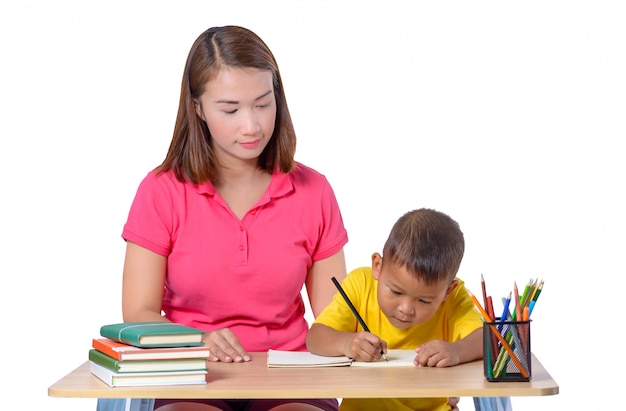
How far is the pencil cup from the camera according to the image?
7.27 ft

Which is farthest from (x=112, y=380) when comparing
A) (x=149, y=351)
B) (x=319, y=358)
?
(x=319, y=358)

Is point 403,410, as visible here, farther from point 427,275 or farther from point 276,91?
point 276,91

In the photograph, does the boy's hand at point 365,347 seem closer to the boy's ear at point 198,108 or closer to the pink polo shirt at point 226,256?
the pink polo shirt at point 226,256

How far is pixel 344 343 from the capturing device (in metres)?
2.50

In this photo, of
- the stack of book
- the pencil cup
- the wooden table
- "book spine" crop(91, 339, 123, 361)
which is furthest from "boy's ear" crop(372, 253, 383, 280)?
"book spine" crop(91, 339, 123, 361)

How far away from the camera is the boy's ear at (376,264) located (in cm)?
255

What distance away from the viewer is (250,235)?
9.58 feet

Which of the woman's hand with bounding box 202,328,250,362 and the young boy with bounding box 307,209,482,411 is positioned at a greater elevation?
the young boy with bounding box 307,209,482,411

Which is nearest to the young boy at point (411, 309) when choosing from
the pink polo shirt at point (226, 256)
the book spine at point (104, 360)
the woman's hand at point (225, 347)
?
the woman's hand at point (225, 347)

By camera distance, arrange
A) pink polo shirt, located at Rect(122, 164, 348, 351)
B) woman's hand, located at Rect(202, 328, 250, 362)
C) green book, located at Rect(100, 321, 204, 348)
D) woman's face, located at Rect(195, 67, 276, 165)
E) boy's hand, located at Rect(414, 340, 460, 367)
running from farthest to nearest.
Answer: pink polo shirt, located at Rect(122, 164, 348, 351) → woman's face, located at Rect(195, 67, 276, 165) → woman's hand, located at Rect(202, 328, 250, 362) → boy's hand, located at Rect(414, 340, 460, 367) → green book, located at Rect(100, 321, 204, 348)

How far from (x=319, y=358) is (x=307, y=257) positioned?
1.71 feet

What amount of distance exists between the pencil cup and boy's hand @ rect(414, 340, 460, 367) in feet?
0.60

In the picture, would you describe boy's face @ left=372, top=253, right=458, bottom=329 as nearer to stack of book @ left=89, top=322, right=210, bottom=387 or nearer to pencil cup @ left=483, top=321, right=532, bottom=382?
pencil cup @ left=483, top=321, right=532, bottom=382

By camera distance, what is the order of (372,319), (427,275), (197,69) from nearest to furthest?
(427,275)
(372,319)
(197,69)
